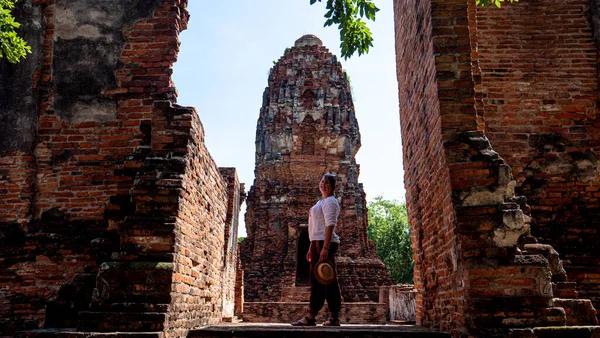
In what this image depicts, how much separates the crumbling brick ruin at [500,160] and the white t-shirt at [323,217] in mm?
987

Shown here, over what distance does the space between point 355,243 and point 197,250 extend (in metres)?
15.9

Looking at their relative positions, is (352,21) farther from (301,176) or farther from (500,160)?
(301,176)

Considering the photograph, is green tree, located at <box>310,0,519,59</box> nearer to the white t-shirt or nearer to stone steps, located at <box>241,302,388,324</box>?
Result: the white t-shirt

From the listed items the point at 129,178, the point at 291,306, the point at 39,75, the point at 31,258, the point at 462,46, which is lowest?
the point at 291,306

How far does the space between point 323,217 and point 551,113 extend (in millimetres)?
3579

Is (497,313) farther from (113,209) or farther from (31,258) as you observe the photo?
(31,258)

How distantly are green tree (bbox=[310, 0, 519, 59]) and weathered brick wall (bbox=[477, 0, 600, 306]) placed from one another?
2.08 metres

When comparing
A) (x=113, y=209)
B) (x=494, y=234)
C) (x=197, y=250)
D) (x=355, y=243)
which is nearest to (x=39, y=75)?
(x=113, y=209)

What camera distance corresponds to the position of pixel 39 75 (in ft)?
21.1

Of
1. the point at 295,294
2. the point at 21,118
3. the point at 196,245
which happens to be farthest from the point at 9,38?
the point at 295,294

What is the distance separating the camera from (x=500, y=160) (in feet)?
13.8

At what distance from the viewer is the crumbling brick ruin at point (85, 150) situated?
505cm

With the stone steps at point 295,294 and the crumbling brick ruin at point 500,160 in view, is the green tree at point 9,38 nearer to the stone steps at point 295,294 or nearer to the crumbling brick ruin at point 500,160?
the crumbling brick ruin at point 500,160

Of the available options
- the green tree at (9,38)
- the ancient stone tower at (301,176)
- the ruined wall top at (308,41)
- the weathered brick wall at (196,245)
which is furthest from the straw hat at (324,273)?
the ruined wall top at (308,41)
